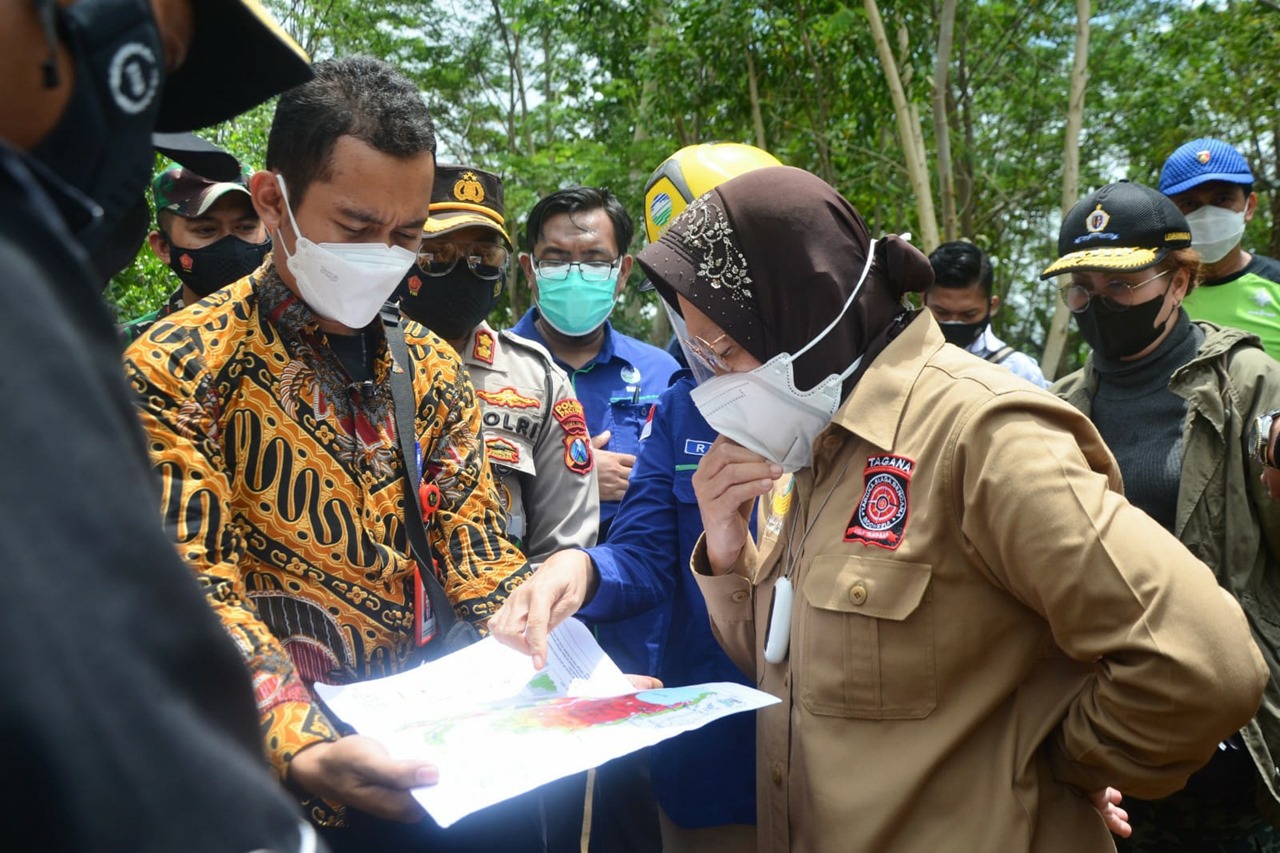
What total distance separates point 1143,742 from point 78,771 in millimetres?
1577

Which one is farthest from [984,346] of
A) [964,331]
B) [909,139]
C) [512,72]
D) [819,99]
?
[512,72]

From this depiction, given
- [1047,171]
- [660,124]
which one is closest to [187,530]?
[660,124]

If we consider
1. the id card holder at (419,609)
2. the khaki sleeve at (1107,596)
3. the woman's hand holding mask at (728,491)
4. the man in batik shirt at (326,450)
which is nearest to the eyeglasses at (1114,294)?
the woman's hand holding mask at (728,491)

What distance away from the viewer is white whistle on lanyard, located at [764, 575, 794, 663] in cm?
204

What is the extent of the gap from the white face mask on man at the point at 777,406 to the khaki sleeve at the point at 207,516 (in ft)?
3.14

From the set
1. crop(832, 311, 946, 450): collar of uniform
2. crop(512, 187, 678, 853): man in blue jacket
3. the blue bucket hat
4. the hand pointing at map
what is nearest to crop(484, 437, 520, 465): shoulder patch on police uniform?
crop(512, 187, 678, 853): man in blue jacket

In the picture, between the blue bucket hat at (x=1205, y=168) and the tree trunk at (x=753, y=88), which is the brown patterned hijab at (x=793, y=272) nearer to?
the blue bucket hat at (x=1205, y=168)

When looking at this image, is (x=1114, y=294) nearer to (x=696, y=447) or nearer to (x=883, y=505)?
(x=696, y=447)

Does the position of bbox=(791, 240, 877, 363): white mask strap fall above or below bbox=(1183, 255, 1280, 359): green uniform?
above

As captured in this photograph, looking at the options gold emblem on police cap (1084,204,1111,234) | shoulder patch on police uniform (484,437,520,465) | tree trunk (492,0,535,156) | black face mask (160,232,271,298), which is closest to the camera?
shoulder patch on police uniform (484,437,520,465)

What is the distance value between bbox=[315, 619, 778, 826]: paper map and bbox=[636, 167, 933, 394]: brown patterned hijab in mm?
696

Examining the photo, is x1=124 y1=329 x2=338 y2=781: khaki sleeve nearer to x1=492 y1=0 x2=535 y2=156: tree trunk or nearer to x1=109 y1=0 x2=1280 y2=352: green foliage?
x1=109 y1=0 x2=1280 y2=352: green foliage

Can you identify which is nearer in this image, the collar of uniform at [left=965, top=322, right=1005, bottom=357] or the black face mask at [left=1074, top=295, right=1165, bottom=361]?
the black face mask at [left=1074, top=295, right=1165, bottom=361]

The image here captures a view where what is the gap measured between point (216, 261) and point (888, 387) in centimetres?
265
